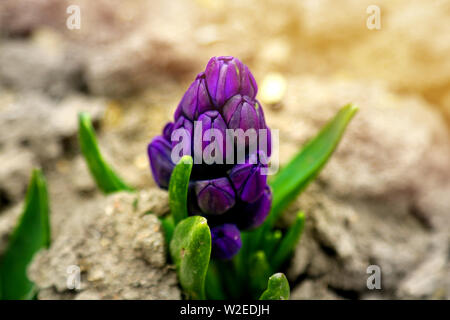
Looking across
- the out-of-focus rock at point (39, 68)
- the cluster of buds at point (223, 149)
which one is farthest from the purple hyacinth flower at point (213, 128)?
the out-of-focus rock at point (39, 68)

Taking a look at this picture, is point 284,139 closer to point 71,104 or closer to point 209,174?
point 209,174

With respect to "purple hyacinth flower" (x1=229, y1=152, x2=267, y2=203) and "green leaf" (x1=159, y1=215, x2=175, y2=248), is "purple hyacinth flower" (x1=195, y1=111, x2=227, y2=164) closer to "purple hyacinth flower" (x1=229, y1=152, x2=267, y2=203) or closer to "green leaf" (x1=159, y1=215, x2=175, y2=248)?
"purple hyacinth flower" (x1=229, y1=152, x2=267, y2=203)

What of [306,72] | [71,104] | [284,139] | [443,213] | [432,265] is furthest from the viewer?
[306,72]

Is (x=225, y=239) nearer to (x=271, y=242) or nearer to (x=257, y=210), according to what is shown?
(x=257, y=210)

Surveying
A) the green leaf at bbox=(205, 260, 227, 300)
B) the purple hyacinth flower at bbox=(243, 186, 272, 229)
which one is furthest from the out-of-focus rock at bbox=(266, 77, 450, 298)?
the purple hyacinth flower at bbox=(243, 186, 272, 229)

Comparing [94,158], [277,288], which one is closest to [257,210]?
[277,288]

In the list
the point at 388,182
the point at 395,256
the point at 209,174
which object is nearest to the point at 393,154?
the point at 388,182
